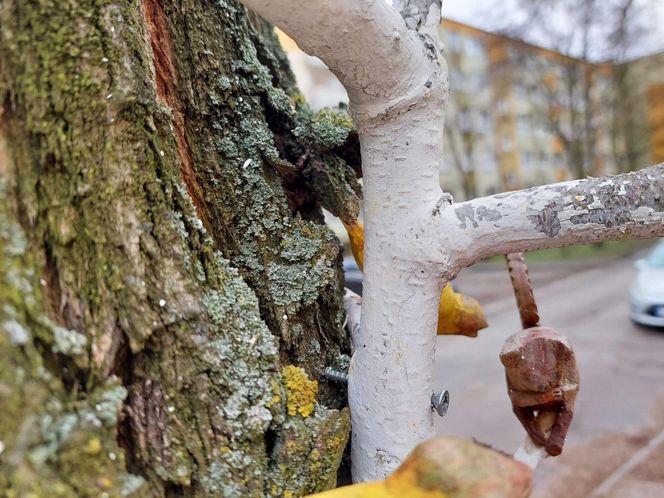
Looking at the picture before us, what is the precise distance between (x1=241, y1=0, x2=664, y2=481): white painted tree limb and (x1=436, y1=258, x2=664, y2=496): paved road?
3.10m

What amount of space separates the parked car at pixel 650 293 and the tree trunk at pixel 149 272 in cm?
624

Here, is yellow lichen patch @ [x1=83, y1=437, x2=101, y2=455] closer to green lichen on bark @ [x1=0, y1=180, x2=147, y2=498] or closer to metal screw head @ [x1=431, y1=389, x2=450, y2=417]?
green lichen on bark @ [x1=0, y1=180, x2=147, y2=498]

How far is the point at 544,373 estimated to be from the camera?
1053 mm

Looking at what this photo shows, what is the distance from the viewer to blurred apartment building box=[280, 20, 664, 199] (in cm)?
1473

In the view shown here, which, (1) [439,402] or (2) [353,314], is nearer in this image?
(1) [439,402]

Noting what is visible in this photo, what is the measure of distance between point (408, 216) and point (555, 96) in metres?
15.9

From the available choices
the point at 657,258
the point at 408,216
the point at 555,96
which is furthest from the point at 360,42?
the point at 555,96

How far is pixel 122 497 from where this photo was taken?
0.73 meters

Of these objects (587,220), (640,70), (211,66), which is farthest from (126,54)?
(640,70)

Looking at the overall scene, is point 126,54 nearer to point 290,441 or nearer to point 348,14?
point 348,14

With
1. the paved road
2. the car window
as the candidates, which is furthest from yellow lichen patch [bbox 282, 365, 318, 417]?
the car window

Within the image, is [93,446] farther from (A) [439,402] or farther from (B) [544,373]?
(B) [544,373]

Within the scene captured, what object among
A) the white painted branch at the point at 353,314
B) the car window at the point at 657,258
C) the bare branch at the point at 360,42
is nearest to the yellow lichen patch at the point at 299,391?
the white painted branch at the point at 353,314

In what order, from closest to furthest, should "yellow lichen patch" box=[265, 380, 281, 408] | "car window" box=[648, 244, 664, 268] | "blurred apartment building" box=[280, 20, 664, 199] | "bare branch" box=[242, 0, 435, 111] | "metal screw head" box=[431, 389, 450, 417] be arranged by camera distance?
"bare branch" box=[242, 0, 435, 111] < "yellow lichen patch" box=[265, 380, 281, 408] < "metal screw head" box=[431, 389, 450, 417] < "car window" box=[648, 244, 664, 268] < "blurred apartment building" box=[280, 20, 664, 199]
